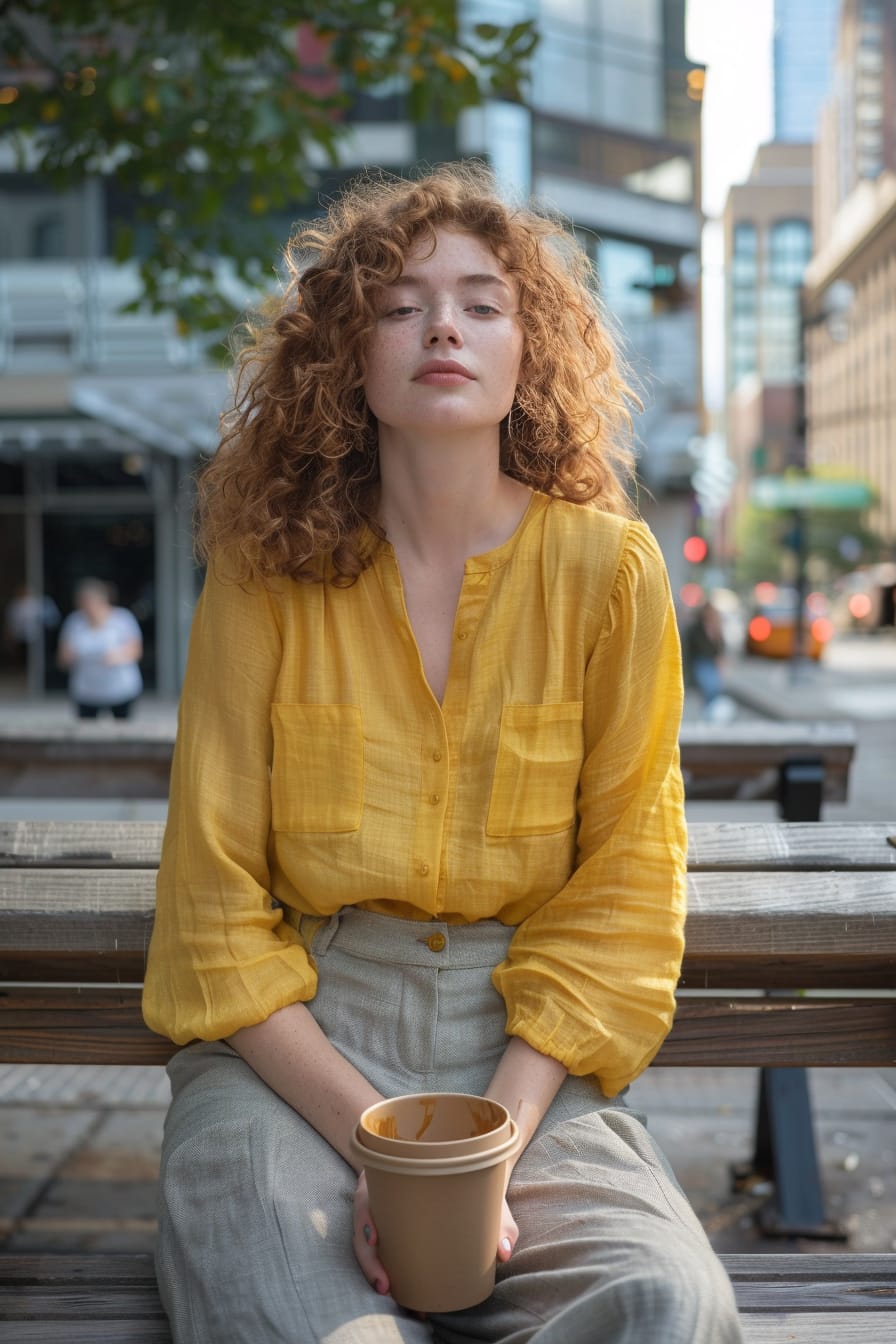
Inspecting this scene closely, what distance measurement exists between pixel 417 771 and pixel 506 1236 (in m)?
0.67

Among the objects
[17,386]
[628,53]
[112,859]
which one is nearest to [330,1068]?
[112,859]

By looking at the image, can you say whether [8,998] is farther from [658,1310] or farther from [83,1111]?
[83,1111]

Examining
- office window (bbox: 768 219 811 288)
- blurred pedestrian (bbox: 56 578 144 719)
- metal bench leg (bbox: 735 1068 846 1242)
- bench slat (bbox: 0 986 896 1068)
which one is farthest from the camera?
office window (bbox: 768 219 811 288)

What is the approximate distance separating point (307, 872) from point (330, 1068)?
11.5 inches

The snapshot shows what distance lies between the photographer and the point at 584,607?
7.36 ft

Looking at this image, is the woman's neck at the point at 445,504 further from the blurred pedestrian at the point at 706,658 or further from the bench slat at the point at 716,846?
the blurred pedestrian at the point at 706,658

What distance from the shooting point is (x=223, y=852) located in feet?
7.07

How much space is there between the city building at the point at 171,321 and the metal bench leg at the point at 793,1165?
16.8 meters

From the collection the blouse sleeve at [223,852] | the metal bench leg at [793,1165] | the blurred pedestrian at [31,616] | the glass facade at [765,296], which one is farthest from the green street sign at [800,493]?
the glass facade at [765,296]

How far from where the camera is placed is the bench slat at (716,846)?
2480 millimetres

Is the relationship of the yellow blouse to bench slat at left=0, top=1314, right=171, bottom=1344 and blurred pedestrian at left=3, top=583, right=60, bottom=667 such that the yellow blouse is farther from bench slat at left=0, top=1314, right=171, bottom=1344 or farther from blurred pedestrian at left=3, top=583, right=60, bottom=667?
blurred pedestrian at left=3, top=583, right=60, bottom=667

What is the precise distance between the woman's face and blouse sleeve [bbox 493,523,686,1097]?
0.34 metres

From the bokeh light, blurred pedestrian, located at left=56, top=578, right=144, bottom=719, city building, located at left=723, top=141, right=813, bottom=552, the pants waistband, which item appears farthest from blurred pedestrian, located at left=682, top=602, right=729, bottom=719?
Result: city building, located at left=723, top=141, right=813, bottom=552

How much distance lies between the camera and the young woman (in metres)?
2.05
